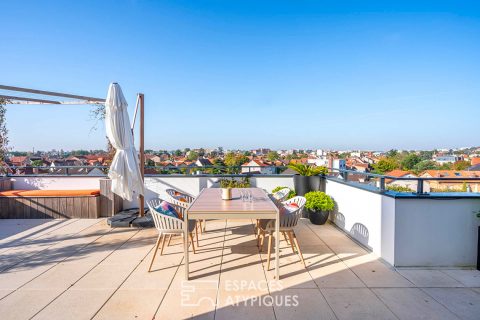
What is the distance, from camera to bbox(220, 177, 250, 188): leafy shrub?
573cm

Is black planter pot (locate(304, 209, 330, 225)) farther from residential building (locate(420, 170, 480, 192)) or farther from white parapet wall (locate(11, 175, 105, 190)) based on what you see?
white parapet wall (locate(11, 175, 105, 190))

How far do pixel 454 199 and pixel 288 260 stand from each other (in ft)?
6.65

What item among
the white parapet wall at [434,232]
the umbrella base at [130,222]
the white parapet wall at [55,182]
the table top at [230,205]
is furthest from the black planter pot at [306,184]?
the white parapet wall at [55,182]

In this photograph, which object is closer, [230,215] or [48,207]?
[230,215]

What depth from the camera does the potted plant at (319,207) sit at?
4.84 m

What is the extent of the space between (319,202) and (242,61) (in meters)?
7.20

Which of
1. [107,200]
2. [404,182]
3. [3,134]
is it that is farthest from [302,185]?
[3,134]

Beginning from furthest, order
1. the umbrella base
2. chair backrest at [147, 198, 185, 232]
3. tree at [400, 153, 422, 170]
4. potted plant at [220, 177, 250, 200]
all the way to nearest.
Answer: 1. potted plant at [220, 177, 250, 200]
2. the umbrella base
3. tree at [400, 153, 422, 170]
4. chair backrest at [147, 198, 185, 232]

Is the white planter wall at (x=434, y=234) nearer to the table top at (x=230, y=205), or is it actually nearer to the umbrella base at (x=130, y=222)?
the table top at (x=230, y=205)

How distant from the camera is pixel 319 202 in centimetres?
486

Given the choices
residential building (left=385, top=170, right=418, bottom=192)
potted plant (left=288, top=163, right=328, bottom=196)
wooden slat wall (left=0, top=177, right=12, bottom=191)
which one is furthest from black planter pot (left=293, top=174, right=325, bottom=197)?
wooden slat wall (left=0, top=177, right=12, bottom=191)

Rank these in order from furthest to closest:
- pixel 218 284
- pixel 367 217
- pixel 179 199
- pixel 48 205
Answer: pixel 48 205, pixel 179 199, pixel 367 217, pixel 218 284

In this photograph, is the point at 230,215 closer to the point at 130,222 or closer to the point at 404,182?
the point at 404,182

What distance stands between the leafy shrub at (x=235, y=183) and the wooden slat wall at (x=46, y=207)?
2.58 m
